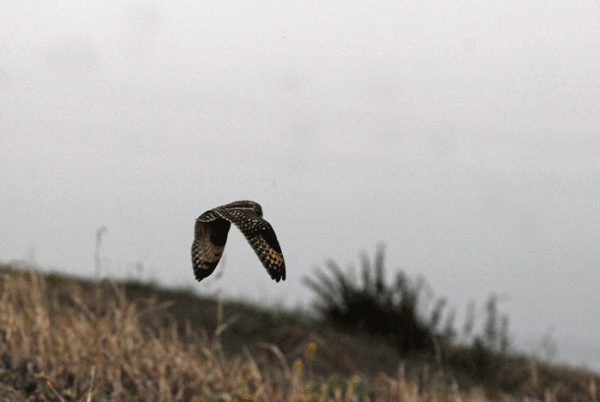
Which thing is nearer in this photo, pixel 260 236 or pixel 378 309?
pixel 260 236

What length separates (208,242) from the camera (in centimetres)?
55

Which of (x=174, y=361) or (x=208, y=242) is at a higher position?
(x=208, y=242)

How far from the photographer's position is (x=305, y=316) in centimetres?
840

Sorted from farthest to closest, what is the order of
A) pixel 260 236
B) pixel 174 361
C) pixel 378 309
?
pixel 378 309
pixel 174 361
pixel 260 236

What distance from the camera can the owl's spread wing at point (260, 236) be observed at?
0.47 metres

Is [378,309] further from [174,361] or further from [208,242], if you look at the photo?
[208,242]

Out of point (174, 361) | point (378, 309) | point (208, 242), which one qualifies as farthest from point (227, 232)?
point (378, 309)

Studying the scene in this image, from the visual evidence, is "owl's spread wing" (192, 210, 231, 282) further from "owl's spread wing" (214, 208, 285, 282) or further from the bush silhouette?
the bush silhouette

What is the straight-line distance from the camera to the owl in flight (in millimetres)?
479

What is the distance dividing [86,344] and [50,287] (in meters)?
2.75

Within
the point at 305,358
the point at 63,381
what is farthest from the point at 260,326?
the point at 63,381

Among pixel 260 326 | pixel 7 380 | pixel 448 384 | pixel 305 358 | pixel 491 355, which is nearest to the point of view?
pixel 7 380

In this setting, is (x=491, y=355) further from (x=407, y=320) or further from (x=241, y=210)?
(x=241, y=210)

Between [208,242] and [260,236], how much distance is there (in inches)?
2.6
